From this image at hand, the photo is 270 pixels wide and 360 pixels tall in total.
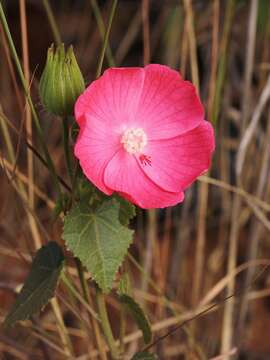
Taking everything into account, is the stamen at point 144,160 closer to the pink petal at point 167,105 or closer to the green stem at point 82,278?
the pink petal at point 167,105

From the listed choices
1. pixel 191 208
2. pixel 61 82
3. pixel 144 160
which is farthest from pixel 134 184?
pixel 191 208

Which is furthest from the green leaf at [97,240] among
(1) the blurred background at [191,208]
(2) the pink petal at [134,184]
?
(1) the blurred background at [191,208]

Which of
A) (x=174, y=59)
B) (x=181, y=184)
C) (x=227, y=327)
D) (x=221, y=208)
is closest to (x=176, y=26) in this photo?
(x=174, y=59)

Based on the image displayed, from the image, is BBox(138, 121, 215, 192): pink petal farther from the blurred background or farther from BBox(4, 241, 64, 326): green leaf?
the blurred background

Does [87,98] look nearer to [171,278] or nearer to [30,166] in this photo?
[30,166]

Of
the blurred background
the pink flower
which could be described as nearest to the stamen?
the pink flower

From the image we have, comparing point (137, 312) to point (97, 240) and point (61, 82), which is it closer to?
point (97, 240)
